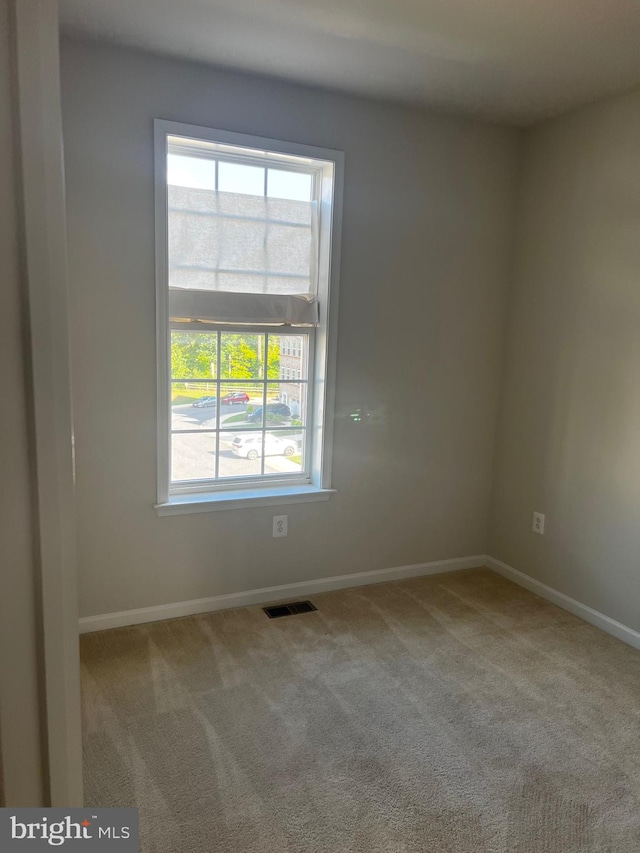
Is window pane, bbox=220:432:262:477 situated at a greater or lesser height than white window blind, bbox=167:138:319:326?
lesser

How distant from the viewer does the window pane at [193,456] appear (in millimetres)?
2887

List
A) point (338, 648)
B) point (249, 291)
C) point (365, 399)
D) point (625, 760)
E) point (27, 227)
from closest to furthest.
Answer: point (27, 227)
point (625, 760)
point (338, 648)
point (249, 291)
point (365, 399)

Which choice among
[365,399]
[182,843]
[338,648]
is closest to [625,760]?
[338,648]

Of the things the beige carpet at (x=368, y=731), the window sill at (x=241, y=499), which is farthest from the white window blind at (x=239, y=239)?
the beige carpet at (x=368, y=731)

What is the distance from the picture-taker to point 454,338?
3.34 metres

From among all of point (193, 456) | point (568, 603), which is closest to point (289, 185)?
point (193, 456)

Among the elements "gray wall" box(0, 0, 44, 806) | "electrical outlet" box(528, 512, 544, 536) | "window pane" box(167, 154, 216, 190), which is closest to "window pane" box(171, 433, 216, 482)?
"window pane" box(167, 154, 216, 190)

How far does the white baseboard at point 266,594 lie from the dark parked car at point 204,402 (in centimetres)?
96

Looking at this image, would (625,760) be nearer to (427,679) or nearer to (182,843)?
(427,679)

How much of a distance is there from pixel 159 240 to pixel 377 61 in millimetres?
1185

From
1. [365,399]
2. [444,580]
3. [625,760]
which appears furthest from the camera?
[444,580]

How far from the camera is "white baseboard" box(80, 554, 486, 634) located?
276 centimetres

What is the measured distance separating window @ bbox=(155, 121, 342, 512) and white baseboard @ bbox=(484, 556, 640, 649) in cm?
125
